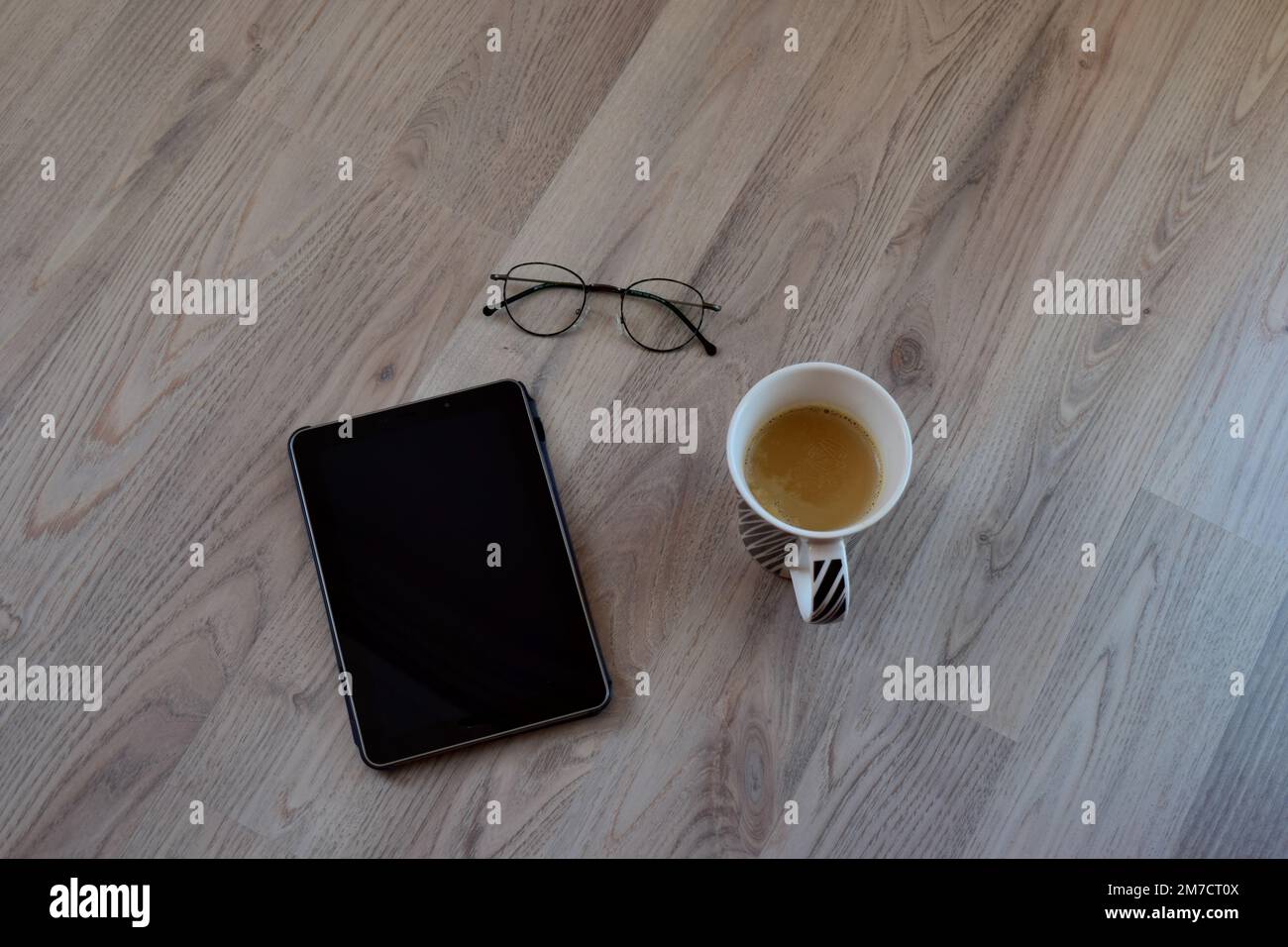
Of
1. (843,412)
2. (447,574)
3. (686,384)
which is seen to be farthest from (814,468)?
(447,574)

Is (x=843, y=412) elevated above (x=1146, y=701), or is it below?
above

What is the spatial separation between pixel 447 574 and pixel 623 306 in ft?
0.94

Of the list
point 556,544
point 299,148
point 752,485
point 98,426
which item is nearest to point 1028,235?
point 752,485

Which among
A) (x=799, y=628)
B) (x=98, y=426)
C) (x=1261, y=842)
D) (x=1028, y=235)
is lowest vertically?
(x=1261, y=842)

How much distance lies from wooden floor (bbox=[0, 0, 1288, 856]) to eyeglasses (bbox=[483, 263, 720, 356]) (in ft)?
0.05

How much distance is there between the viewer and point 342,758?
35.7 inches

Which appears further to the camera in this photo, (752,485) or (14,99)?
(14,99)

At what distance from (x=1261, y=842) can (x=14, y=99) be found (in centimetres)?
129

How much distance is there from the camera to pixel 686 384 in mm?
952

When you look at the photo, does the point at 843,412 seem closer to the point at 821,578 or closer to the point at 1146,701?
the point at 821,578

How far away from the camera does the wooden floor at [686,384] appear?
35.7 inches

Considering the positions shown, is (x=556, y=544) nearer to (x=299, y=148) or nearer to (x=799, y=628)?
(x=799, y=628)

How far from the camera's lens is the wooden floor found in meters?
0.91

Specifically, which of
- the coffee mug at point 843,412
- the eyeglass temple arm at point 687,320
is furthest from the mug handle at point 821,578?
the eyeglass temple arm at point 687,320
